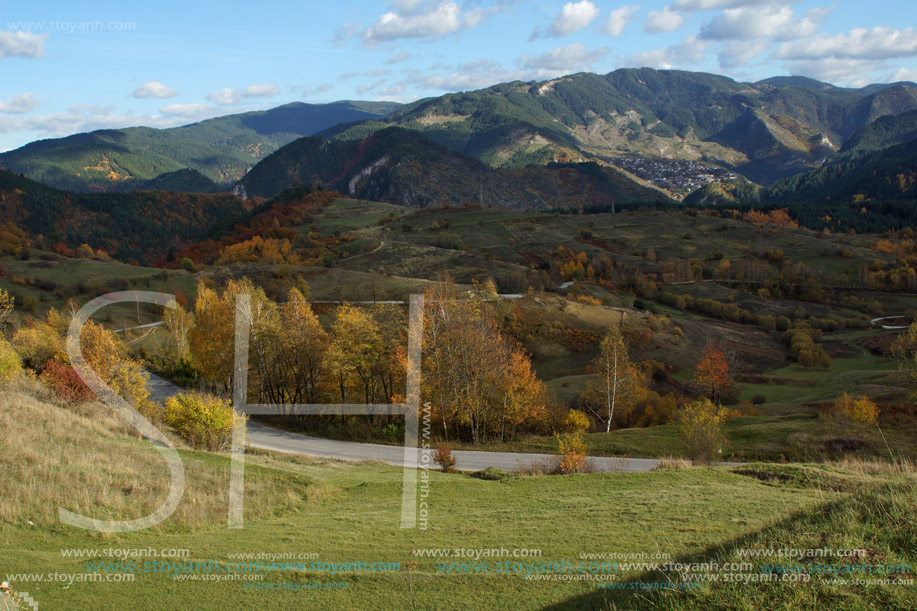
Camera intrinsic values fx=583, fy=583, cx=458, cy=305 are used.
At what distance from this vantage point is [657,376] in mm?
67500

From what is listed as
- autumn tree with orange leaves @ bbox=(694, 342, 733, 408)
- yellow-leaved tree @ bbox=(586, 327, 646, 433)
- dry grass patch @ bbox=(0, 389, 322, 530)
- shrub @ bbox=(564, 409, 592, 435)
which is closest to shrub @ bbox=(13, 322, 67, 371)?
dry grass patch @ bbox=(0, 389, 322, 530)

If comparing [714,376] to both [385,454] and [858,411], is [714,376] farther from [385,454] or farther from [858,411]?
[385,454]

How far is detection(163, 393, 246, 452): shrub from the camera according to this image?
998 inches

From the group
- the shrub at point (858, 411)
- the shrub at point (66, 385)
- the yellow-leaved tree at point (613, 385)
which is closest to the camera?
the shrub at point (66, 385)

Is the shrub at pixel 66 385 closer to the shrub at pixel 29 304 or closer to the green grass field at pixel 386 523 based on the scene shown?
the green grass field at pixel 386 523

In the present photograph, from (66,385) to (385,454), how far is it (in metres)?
16.8

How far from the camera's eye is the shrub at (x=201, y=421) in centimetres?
2534

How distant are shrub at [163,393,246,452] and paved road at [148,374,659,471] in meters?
5.61

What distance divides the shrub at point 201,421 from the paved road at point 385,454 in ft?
18.4

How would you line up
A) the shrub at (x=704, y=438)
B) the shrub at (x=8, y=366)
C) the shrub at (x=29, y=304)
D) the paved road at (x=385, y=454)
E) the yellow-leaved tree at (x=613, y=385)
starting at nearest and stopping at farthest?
the shrub at (x=704, y=438), the paved road at (x=385, y=454), the shrub at (x=8, y=366), the yellow-leaved tree at (x=613, y=385), the shrub at (x=29, y=304)

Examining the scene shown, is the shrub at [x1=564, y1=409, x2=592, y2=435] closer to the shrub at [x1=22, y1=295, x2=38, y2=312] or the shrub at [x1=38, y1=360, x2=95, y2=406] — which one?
the shrub at [x1=38, y1=360, x2=95, y2=406]

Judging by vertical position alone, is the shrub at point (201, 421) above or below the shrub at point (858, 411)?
above

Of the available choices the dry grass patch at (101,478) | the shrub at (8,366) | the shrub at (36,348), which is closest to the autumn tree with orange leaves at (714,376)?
the dry grass patch at (101,478)

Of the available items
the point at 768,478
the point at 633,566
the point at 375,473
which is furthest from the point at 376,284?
the point at 633,566
